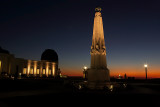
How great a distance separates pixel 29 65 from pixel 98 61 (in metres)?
61.5

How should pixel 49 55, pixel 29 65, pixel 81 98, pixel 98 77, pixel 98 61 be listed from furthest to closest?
pixel 49 55 < pixel 29 65 < pixel 98 61 < pixel 98 77 < pixel 81 98

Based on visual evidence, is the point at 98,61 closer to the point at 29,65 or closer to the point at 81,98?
the point at 81,98

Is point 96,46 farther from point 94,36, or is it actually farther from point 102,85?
point 102,85

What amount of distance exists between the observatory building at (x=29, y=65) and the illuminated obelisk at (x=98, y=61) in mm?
39036

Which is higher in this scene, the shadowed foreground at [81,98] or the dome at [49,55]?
the dome at [49,55]

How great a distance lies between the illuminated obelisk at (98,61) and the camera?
58.6 ft

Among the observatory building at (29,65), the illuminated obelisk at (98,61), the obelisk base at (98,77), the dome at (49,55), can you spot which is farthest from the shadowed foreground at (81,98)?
the dome at (49,55)

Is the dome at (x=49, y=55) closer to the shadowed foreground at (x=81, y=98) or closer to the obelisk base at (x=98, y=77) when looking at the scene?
the obelisk base at (x=98, y=77)

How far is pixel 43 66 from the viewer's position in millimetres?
81000

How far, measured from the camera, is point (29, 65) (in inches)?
2906

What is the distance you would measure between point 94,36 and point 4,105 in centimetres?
1268

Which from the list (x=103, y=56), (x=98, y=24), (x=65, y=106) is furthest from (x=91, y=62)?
(x=65, y=106)

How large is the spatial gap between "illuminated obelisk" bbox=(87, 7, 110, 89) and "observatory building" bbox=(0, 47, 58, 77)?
1537 inches

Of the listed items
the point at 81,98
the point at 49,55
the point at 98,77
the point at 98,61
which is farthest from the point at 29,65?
the point at 81,98
